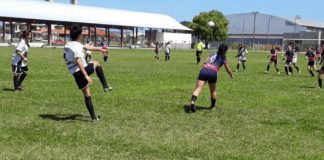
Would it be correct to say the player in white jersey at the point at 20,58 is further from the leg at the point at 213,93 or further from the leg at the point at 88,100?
the leg at the point at 213,93

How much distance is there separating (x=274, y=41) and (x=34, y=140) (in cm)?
11186

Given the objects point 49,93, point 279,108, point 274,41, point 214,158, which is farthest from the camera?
point 274,41

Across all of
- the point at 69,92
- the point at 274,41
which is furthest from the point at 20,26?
the point at 69,92

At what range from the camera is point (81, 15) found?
81750 millimetres

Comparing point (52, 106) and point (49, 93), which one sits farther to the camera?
point (49, 93)

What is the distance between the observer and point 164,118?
9.14 meters

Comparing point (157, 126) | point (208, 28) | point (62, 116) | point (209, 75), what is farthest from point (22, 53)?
point (208, 28)

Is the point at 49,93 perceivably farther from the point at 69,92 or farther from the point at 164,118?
the point at 164,118

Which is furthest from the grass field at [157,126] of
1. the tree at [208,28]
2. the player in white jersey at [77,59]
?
the tree at [208,28]

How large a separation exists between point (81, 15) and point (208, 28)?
33846 millimetres

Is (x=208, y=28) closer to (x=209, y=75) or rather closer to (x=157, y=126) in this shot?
(x=209, y=75)

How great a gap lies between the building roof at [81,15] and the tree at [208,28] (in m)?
8.18

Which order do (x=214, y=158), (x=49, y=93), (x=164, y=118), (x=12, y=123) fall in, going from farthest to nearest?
(x=49, y=93) → (x=164, y=118) → (x=12, y=123) → (x=214, y=158)

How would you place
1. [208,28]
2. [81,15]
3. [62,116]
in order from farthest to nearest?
[208,28], [81,15], [62,116]
